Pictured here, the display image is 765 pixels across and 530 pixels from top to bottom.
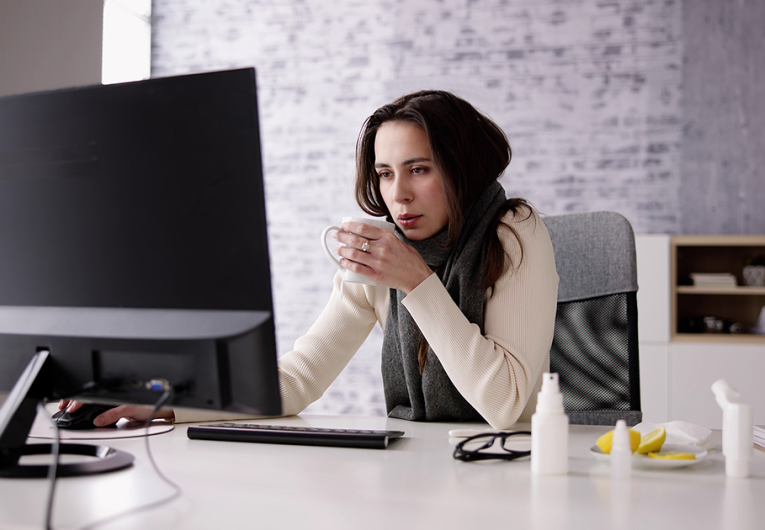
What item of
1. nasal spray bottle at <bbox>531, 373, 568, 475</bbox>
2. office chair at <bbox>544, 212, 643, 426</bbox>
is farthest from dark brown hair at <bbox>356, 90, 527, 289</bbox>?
nasal spray bottle at <bbox>531, 373, 568, 475</bbox>

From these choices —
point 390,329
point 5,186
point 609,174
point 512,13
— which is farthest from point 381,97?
point 5,186

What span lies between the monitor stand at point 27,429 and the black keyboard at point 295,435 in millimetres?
153

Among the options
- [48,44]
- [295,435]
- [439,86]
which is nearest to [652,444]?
[295,435]

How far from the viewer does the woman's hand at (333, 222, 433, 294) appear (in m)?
1.05

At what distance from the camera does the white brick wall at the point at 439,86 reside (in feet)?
11.2

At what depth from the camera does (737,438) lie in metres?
0.74

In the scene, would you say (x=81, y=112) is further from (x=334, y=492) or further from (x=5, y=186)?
(x=334, y=492)

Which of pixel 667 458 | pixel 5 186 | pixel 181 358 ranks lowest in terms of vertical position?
pixel 667 458

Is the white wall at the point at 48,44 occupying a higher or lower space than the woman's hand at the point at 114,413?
higher

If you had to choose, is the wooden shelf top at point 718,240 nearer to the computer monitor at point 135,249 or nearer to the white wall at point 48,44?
the white wall at point 48,44

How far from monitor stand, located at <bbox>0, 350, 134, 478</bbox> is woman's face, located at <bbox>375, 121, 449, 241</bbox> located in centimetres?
75

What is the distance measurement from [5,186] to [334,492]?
1.70 feet

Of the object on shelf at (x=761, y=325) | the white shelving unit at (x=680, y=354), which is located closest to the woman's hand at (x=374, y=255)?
the white shelving unit at (x=680, y=354)

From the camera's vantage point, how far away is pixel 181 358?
67cm
